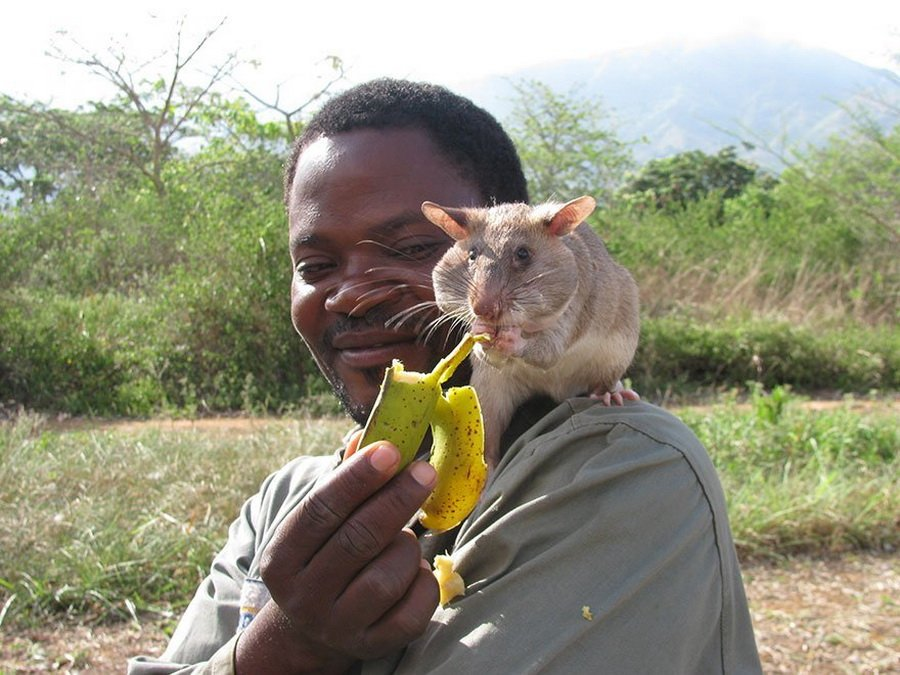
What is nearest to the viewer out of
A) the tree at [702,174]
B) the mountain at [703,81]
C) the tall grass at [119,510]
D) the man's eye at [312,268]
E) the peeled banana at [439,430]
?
the peeled banana at [439,430]

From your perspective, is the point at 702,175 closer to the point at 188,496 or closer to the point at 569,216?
the point at 188,496

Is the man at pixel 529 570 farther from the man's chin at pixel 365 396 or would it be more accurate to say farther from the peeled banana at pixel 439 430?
the man's chin at pixel 365 396

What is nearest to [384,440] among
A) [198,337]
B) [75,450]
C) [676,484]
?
[676,484]

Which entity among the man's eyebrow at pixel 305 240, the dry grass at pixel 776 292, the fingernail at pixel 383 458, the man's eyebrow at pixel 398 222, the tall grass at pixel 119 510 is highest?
the man's eyebrow at pixel 398 222

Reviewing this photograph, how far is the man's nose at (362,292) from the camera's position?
240 centimetres

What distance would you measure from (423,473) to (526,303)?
1.05m

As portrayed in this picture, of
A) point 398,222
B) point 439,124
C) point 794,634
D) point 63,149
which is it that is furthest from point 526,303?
point 63,149

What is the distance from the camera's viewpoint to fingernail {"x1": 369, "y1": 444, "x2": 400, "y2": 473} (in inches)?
60.7

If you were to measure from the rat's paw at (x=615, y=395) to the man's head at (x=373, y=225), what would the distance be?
0.49 metres

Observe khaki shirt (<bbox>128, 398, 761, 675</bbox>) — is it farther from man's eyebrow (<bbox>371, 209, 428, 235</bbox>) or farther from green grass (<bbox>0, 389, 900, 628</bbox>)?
green grass (<bbox>0, 389, 900, 628</bbox>)

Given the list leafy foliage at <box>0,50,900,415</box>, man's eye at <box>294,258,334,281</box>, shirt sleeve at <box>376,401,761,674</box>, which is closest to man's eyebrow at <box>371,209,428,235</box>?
man's eye at <box>294,258,334,281</box>

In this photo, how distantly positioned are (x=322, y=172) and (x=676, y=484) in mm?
1307

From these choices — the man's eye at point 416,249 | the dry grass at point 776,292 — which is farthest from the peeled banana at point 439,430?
the dry grass at point 776,292

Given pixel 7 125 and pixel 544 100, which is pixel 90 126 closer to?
pixel 7 125
